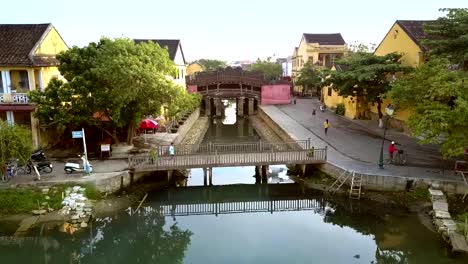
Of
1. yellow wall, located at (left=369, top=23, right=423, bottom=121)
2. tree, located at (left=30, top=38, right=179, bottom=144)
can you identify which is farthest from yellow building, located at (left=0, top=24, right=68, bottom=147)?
yellow wall, located at (left=369, top=23, right=423, bottom=121)

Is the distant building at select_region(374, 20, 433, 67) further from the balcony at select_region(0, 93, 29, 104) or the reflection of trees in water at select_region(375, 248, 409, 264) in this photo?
the balcony at select_region(0, 93, 29, 104)

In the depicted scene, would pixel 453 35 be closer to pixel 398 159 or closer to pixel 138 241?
pixel 398 159

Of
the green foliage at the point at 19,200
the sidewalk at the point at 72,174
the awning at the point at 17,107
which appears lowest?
the green foliage at the point at 19,200

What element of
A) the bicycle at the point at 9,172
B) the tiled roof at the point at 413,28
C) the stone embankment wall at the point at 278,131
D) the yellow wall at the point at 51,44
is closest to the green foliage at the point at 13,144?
the bicycle at the point at 9,172

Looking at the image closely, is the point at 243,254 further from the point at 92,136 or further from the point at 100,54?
the point at 92,136

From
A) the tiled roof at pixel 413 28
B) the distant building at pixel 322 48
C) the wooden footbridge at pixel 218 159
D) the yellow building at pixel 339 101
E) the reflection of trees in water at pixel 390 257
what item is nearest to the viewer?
the reflection of trees in water at pixel 390 257

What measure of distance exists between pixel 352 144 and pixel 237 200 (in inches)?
405

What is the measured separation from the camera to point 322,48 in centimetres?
6431

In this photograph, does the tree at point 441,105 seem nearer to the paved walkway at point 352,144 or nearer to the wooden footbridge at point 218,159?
the paved walkway at point 352,144

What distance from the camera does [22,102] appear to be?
1011 inches

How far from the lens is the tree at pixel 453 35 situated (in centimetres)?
2323

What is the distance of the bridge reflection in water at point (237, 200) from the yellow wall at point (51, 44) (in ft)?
42.6

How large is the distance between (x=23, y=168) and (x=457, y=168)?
23.5m

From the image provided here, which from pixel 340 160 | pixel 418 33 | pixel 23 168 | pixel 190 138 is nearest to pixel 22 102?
pixel 23 168
